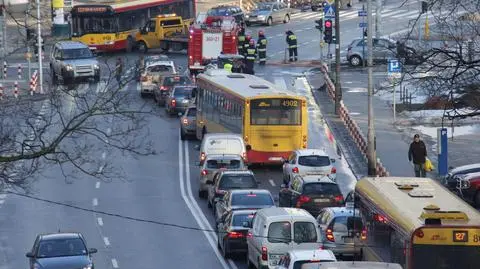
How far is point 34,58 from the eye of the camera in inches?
2879

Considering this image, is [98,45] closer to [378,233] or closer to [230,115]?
[230,115]

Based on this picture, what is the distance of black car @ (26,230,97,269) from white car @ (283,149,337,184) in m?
11.3

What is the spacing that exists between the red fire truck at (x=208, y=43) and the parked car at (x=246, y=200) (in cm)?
3193

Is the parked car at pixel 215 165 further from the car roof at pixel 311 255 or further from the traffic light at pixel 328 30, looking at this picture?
the traffic light at pixel 328 30

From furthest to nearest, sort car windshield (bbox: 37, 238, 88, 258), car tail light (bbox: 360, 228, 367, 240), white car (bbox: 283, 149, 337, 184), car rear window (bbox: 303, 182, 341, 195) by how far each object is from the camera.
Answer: white car (bbox: 283, 149, 337, 184)
car rear window (bbox: 303, 182, 341, 195)
car windshield (bbox: 37, 238, 88, 258)
car tail light (bbox: 360, 228, 367, 240)

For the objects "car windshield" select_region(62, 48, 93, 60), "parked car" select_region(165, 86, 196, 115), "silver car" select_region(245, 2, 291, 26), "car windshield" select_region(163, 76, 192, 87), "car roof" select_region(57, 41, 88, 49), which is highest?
"silver car" select_region(245, 2, 291, 26)

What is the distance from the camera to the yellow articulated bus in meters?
23.1

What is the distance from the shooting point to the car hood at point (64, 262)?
2870 cm

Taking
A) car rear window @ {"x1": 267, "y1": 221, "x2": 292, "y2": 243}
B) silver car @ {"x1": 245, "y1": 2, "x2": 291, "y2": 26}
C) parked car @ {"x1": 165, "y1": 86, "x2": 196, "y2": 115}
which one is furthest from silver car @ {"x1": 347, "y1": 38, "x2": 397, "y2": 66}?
car rear window @ {"x1": 267, "y1": 221, "x2": 292, "y2": 243}

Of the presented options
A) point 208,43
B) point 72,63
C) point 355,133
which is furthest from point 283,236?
point 208,43

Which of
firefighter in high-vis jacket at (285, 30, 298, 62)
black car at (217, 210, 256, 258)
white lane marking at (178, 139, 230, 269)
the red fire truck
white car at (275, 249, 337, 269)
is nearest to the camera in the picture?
white car at (275, 249, 337, 269)

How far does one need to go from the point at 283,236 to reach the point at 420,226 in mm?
6085

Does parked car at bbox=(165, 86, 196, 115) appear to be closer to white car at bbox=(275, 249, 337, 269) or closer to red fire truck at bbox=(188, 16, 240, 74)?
red fire truck at bbox=(188, 16, 240, 74)

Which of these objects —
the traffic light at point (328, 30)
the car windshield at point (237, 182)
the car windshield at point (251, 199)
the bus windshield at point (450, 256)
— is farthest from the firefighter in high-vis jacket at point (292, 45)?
the bus windshield at point (450, 256)
